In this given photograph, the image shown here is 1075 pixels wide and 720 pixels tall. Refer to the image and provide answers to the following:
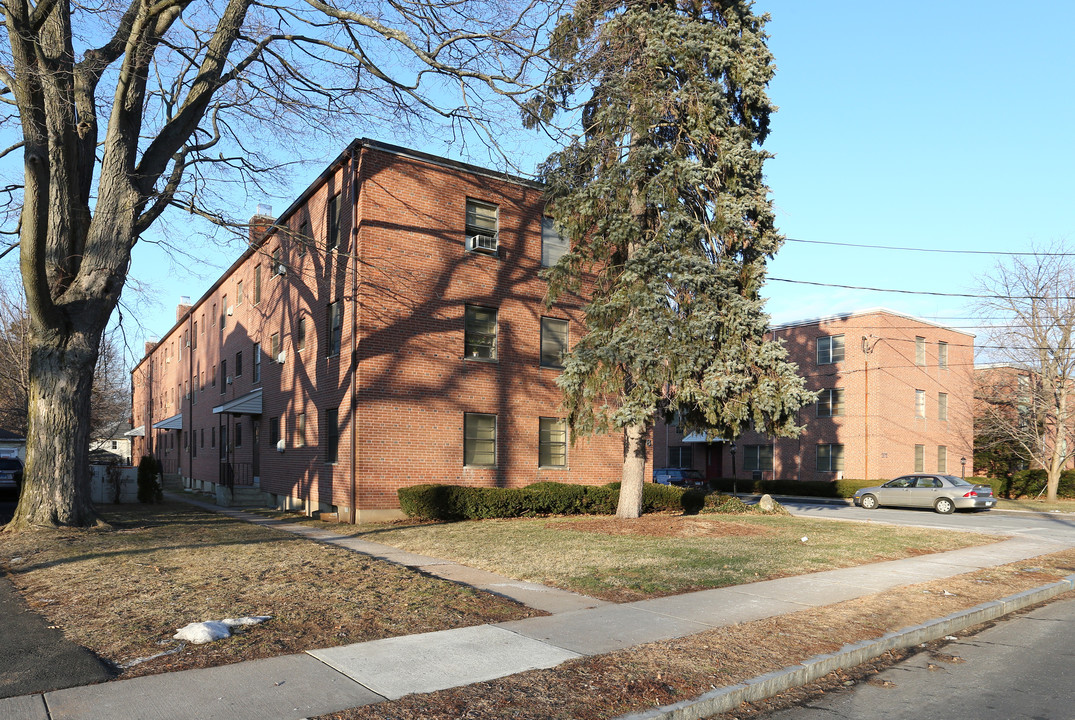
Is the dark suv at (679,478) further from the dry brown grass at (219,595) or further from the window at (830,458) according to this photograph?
the dry brown grass at (219,595)

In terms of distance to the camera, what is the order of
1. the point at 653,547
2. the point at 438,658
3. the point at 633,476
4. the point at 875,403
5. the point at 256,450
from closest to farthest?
the point at 438,658 → the point at 653,547 → the point at 633,476 → the point at 256,450 → the point at 875,403

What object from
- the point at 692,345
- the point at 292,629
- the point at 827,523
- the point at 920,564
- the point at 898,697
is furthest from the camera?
the point at 827,523

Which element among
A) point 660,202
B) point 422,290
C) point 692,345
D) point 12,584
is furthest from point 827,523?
point 12,584

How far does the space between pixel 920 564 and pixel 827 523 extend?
7.80m

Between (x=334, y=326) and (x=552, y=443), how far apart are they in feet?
22.9

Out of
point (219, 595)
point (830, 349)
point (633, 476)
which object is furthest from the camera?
point (830, 349)

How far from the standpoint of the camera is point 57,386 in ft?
45.5

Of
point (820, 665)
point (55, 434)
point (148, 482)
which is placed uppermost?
point (55, 434)

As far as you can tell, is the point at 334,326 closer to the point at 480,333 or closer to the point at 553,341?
the point at 480,333

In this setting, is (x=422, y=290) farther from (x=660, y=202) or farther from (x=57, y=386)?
(x=57, y=386)

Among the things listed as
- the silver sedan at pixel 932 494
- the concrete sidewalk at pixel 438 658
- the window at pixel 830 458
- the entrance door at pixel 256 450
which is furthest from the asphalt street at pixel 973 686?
the window at pixel 830 458

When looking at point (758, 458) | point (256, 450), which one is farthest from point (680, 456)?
point (256, 450)

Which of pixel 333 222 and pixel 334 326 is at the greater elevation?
pixel 333 222

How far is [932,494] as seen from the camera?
1087 inches
